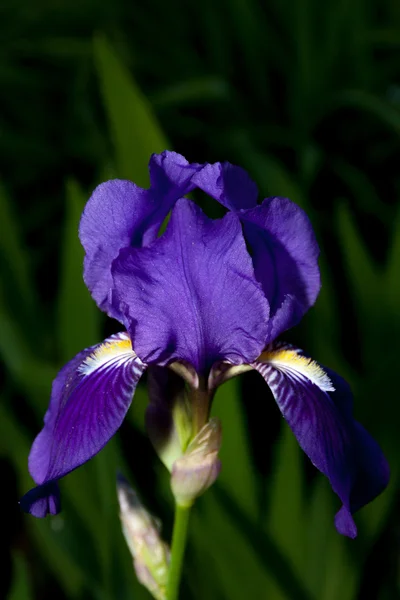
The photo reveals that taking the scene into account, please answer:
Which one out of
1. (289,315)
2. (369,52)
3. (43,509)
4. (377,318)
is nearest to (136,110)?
(377,318)

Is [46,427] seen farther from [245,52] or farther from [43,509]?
[245,52]

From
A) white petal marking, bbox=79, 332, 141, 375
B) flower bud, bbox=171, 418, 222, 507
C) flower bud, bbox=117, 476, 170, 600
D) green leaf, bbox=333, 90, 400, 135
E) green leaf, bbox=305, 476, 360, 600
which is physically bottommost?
green leaf, bbox=305, 476, 360, 600

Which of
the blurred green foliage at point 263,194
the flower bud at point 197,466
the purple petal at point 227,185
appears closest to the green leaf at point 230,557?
the blurred green foliage at point 263,194

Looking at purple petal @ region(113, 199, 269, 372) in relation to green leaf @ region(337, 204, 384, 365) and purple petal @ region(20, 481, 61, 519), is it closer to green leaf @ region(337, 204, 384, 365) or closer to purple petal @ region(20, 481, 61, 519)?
purple petal @ region(20, 481, 61, 519)

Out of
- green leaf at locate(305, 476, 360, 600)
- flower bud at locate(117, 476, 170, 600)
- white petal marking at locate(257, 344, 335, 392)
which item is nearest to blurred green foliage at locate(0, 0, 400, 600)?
green leaf at locate(305, 476, 360, 600)

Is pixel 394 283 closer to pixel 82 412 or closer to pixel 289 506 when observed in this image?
pixel 289 506

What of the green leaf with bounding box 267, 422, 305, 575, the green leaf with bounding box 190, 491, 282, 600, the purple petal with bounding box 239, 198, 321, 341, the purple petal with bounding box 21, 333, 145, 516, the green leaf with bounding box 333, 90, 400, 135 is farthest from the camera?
the green leaf with bounding box 333, 90, 400, 135

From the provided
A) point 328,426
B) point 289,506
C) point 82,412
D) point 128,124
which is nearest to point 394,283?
point 289,506
